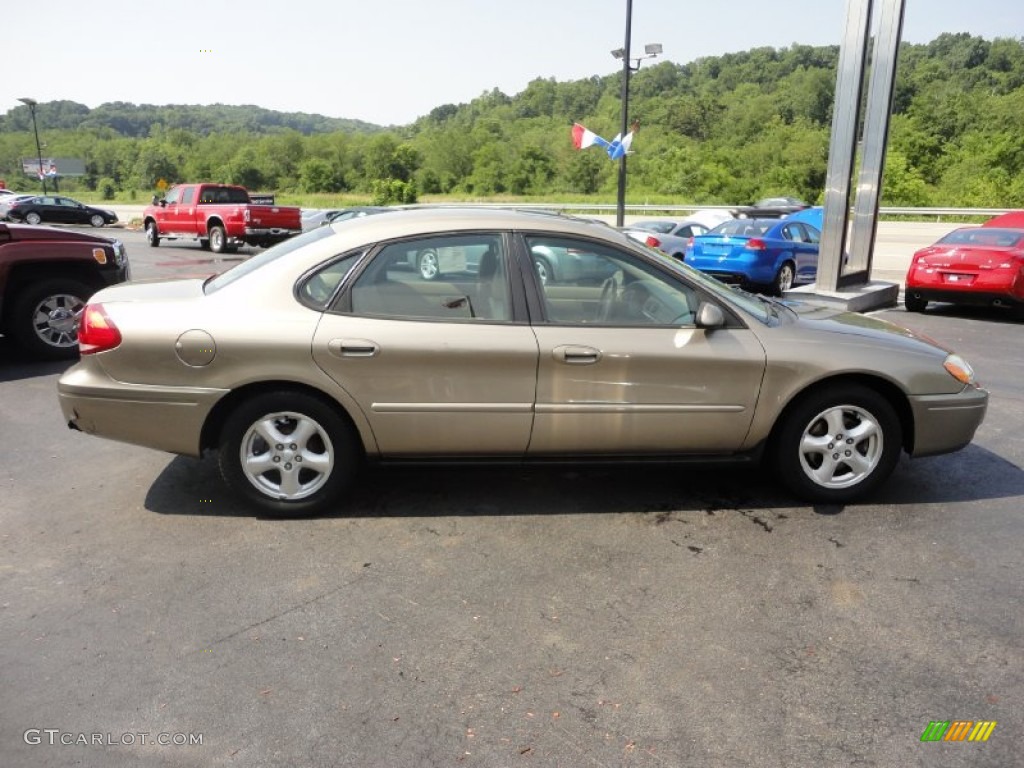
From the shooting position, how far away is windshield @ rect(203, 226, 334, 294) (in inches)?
165

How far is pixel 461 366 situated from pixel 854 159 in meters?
8.59

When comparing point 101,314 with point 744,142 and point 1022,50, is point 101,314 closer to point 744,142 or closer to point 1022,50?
point 744,142

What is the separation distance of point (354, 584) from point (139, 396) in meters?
1.52

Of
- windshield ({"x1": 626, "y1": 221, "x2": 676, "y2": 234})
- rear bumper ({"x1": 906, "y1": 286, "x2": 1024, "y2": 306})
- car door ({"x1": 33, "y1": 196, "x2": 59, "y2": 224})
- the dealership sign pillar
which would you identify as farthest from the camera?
car door ({"x1": 33, "y1": 196, "x2": 59, "y2": 224})

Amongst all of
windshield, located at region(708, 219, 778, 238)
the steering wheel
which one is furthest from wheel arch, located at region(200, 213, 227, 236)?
the steering wheel

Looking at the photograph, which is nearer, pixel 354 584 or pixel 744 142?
pixel 354 584

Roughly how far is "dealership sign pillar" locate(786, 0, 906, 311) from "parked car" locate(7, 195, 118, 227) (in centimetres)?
3533

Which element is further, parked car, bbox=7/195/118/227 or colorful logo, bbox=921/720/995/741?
parked car, bbox=7/195/118/227

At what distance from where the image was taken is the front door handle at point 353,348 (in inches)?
153

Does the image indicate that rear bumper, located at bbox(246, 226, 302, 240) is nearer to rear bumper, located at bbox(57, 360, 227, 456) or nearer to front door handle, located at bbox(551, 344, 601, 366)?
rear bumper, located at bbox(57, 360, 227, 456)

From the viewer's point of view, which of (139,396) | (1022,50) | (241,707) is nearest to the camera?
(241,707)

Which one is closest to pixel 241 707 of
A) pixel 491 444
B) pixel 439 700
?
pixel 439 700

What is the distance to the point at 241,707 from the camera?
263 centimetres

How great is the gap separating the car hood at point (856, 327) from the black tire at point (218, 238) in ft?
61.5
